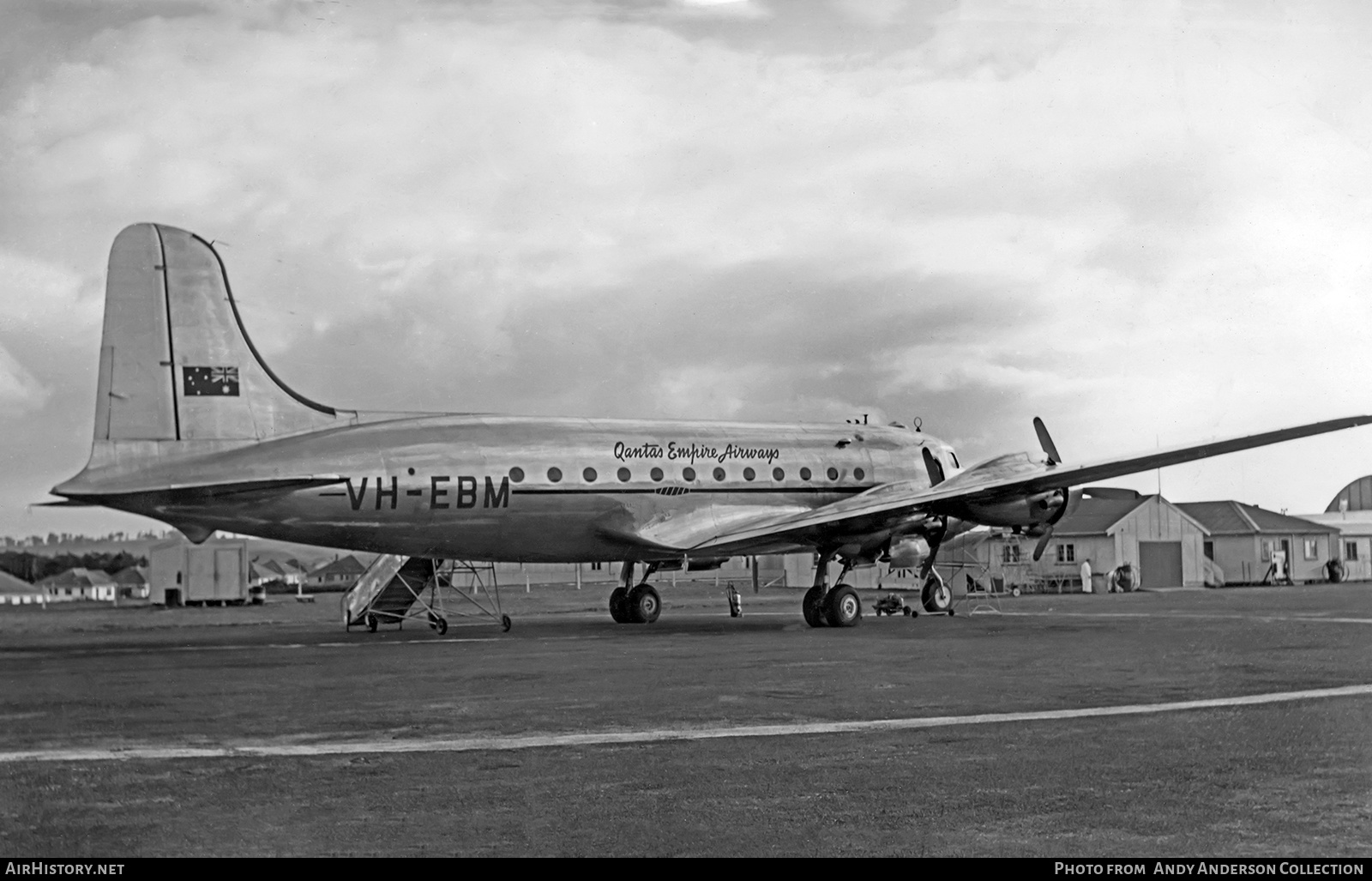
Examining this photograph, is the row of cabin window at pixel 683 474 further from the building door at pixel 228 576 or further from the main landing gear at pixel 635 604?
the building door at pixel 228 576

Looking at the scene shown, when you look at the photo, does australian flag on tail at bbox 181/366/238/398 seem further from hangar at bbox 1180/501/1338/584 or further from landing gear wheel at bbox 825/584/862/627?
hangar at bbox 1180/501/1338/584

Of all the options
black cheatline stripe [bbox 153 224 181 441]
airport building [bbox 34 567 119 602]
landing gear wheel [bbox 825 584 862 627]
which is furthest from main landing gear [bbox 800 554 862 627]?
airport building [bbox 34 567 119 602]

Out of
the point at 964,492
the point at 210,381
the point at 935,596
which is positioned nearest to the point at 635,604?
the point at 935,596

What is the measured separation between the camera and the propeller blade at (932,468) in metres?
30.5

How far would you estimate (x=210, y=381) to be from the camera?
21.1 m

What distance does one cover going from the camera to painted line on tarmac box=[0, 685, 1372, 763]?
33.1ft

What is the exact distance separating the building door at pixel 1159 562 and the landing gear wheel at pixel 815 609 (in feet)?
130

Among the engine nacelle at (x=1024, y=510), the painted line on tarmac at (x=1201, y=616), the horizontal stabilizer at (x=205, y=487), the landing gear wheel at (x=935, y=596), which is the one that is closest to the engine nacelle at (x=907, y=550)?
the engine nacelle at (x=1024, y=510)

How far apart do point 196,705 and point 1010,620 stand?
63.4ft

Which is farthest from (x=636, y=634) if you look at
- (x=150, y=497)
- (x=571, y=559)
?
(x=150, y=497)

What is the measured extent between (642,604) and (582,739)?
19418mm

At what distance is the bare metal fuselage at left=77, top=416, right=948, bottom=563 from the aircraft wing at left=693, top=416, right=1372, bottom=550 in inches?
25.6

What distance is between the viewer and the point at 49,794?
27.6 feet

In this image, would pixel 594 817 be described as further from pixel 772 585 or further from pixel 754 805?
pixel 772 585
